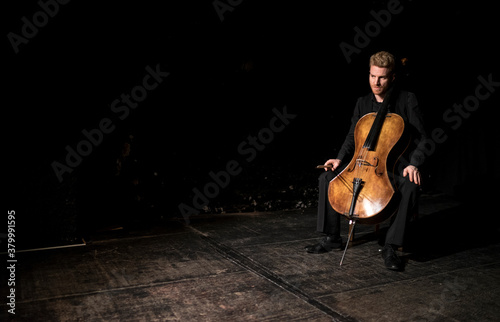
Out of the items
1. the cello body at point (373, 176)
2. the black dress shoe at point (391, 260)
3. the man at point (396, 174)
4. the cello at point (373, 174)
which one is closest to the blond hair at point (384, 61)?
the man at point (396, 174)

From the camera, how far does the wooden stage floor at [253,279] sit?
2.08 metres

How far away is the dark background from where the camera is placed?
329 centimetres

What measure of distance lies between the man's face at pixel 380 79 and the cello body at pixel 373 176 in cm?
24

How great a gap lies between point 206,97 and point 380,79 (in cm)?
192

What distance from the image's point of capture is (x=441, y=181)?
5.44 metres

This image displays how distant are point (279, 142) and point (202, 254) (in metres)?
1.95

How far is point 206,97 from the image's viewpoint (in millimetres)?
4277

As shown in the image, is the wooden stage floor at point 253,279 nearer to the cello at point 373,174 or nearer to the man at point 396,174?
the man at point 396,174

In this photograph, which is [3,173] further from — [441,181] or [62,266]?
[441,181]

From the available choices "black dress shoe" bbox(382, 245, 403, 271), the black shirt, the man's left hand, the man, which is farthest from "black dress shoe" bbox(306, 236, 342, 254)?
the man's left hand

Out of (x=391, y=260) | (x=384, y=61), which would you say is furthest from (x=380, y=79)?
(x=391, y=260)

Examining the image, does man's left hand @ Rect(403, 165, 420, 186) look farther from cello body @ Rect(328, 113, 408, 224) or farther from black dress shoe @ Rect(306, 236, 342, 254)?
black dress shoe @ Rect(306, 236, 342, 254)

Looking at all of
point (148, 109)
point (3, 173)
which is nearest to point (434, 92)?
point (148, 109)

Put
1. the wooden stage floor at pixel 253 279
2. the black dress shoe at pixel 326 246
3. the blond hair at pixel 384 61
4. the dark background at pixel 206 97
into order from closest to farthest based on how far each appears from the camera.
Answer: the wooden stage floor at pixel 253 279 < the blond hair at pixel 384 61 < the black dress shoe at pixel 326 246 < the dark background at pixel 206 97
